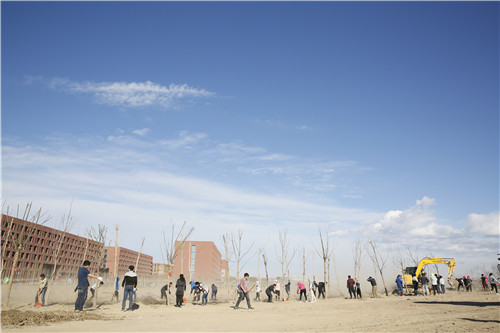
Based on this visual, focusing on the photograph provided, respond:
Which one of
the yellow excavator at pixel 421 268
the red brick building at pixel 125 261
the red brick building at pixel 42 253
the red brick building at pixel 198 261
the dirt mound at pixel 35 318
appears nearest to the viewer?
the dirt mound at pixel 35 318

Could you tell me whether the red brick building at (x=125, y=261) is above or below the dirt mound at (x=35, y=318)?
below

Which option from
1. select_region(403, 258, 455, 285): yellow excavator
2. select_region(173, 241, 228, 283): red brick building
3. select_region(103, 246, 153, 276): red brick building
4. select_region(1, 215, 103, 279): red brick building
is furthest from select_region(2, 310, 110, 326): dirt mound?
select_region(103, 246, 153, 276): red brick building

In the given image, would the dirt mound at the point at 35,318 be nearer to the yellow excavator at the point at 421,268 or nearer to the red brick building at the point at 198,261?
the yellow excavator at the point at 421,268

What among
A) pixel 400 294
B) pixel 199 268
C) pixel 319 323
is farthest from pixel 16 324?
pixel 199 268

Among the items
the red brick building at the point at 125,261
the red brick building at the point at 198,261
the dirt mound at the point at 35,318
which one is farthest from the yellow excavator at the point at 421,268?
the red brick building at the point at 125,261

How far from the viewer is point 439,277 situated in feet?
82.2

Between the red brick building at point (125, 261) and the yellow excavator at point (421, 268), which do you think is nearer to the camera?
the yellow excavator at point (421, 268)

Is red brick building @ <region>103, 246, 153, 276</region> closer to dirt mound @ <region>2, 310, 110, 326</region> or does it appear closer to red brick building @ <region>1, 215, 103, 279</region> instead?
red brick building @ <region>1, 215, 103, 279</region>

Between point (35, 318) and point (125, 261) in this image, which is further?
point (125, 261)

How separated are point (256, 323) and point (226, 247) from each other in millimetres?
14627

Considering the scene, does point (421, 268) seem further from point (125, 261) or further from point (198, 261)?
point (125, 261)

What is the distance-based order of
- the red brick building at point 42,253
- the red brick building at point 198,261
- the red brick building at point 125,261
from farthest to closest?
the red brick building at point 125,261 < the red brick building at point 198,261 < the red brick building at point 42,253

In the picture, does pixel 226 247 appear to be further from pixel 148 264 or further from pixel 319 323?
pixel 148 264

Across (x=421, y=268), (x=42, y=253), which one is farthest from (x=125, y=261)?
(x=421, y=268)
